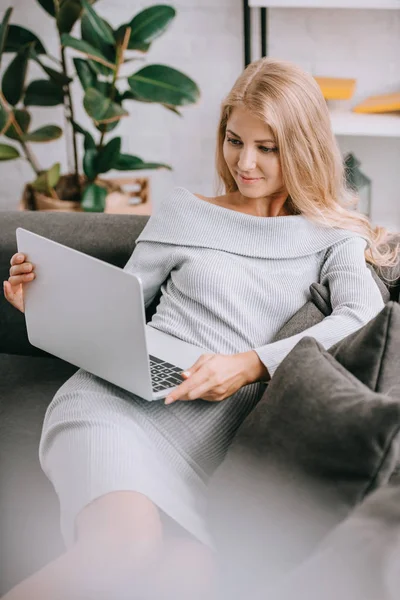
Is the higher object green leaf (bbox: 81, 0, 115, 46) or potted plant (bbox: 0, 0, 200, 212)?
green leaf (bbox: 81, 0, 115, 46)

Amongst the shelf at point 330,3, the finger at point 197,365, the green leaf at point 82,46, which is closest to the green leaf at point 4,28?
the green leaf at point 82,46

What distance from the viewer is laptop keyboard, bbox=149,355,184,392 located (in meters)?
1.16

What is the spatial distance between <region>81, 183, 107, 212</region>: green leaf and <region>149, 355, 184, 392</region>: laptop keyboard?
1.28 metres

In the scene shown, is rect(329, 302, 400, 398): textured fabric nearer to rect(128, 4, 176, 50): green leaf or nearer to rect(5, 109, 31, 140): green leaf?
rect(128, 4, 176, 50): green leaf

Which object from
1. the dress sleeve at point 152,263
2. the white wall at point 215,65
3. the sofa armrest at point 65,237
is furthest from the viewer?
the white wall at point 215,65

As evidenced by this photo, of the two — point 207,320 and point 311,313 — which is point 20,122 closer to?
point 207,320

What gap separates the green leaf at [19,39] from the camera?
8.25 feet

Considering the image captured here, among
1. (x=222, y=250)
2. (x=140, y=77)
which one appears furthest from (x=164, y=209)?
(x=140, y=77)

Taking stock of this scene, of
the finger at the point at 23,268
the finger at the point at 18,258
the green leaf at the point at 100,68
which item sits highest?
the green leaf at the point at 100,68

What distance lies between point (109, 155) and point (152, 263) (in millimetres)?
1118

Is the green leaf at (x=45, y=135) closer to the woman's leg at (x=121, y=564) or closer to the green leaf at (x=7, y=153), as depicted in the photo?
the green leaf at (x=7, y=153)

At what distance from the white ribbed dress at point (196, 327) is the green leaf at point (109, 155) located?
3.37 ft

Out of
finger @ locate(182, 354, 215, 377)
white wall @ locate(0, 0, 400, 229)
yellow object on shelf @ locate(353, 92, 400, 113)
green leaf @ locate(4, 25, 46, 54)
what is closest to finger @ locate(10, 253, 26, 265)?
finger @ locate(182, 354, 215, 377)

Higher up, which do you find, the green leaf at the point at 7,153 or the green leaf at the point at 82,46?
the green leaf at the point at 82,46
